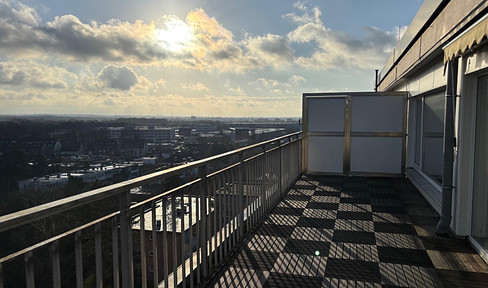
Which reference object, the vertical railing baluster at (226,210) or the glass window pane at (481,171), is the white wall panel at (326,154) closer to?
the glass window pane at (481,171)

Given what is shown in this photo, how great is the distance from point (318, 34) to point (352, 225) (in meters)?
14.0

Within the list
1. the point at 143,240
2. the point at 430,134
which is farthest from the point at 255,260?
the point at 430,134

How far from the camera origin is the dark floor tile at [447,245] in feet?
11.8

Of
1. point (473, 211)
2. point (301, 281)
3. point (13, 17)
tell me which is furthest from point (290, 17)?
point (13, 17)

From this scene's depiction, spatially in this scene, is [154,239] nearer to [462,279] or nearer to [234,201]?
[234,201]

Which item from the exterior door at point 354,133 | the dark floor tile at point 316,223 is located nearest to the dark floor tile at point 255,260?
the dark floor tile at point 316,223

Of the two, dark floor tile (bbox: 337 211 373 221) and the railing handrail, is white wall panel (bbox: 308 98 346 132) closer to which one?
dark floor tile (bbox: 337 211 373 221)

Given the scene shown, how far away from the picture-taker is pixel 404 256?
3.44m

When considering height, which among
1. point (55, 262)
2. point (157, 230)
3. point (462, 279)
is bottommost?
point (462, 279)

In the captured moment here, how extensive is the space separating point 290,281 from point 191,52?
3074 centimetres

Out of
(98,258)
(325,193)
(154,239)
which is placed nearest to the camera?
(98,258)

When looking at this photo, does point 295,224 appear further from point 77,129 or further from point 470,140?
point 77,129

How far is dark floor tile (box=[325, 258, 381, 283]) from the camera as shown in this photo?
9.79 feet

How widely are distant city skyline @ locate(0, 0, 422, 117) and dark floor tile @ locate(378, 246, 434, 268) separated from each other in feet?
16.8
